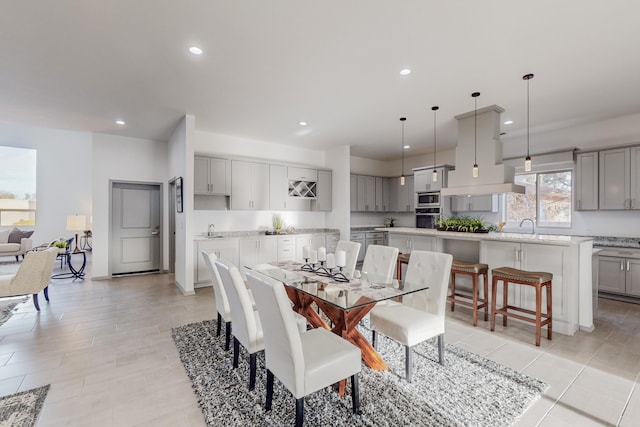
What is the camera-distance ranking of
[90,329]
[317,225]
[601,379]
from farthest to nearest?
[317,225] < [90,329] < [601,379]

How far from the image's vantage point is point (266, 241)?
18.8ft

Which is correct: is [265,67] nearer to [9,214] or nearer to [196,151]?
[196,151]

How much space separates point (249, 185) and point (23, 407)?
14.1 ft

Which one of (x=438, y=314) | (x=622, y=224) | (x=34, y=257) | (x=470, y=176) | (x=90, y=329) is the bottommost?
(x=90, y=329)

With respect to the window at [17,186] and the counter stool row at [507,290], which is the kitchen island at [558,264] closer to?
the counter stool row at [507,290]

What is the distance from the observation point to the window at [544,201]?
5.39m

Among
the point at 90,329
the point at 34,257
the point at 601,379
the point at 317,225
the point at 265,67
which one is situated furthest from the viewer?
the point at 317,225

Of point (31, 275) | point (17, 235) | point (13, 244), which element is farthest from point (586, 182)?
point (17, 235)

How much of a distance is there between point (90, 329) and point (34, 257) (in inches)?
57.2

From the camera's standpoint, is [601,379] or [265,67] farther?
[265,67]

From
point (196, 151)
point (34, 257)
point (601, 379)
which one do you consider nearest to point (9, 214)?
point (34, 257)

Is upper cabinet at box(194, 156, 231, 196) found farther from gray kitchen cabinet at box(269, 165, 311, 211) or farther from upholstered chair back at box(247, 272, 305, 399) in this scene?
upholstered chair back at box(247, 272, 305, 399)

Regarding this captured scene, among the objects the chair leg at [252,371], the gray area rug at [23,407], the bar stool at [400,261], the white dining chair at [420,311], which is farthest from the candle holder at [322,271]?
the gray area rug at [23,407]

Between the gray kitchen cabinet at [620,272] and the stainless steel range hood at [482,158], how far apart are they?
1733 millimetres
